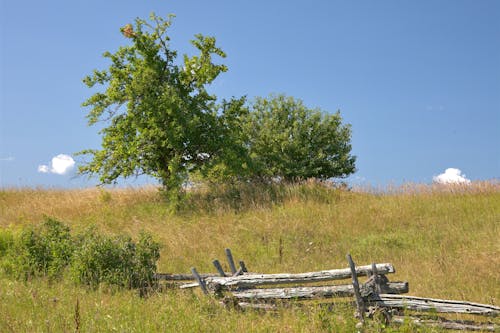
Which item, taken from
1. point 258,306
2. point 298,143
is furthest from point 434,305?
point 298,143

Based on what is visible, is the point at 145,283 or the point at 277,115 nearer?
the point at 145,283

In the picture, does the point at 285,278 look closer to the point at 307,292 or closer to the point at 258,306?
the point at 307,292

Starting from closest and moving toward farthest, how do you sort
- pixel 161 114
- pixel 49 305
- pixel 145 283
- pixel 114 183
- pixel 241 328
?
1. pixel 241 328
2. pixel 49 305
3. pixel 145 283
4. pixel 161 114
5. pixel 114 183

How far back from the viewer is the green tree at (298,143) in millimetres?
26016

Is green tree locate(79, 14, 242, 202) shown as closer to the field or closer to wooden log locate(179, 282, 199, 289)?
the field

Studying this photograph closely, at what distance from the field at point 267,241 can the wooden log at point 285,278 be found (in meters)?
0.43

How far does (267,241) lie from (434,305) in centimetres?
837

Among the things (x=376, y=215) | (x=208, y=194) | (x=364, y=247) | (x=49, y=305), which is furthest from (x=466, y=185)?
(x=49, y=305)

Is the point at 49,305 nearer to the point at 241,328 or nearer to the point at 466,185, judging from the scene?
the point at 241,328

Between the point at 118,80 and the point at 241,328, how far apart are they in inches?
650

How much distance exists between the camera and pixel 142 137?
20.4 metres

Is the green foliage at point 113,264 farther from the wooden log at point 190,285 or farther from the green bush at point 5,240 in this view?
the green bush at point 5,240

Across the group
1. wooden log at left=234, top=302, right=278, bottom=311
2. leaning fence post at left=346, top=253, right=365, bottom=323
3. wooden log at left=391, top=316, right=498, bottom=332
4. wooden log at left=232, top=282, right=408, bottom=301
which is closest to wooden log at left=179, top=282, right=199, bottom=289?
wooden log at left=232, top=282, right=408, bottom=301

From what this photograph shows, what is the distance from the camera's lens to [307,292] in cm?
804
